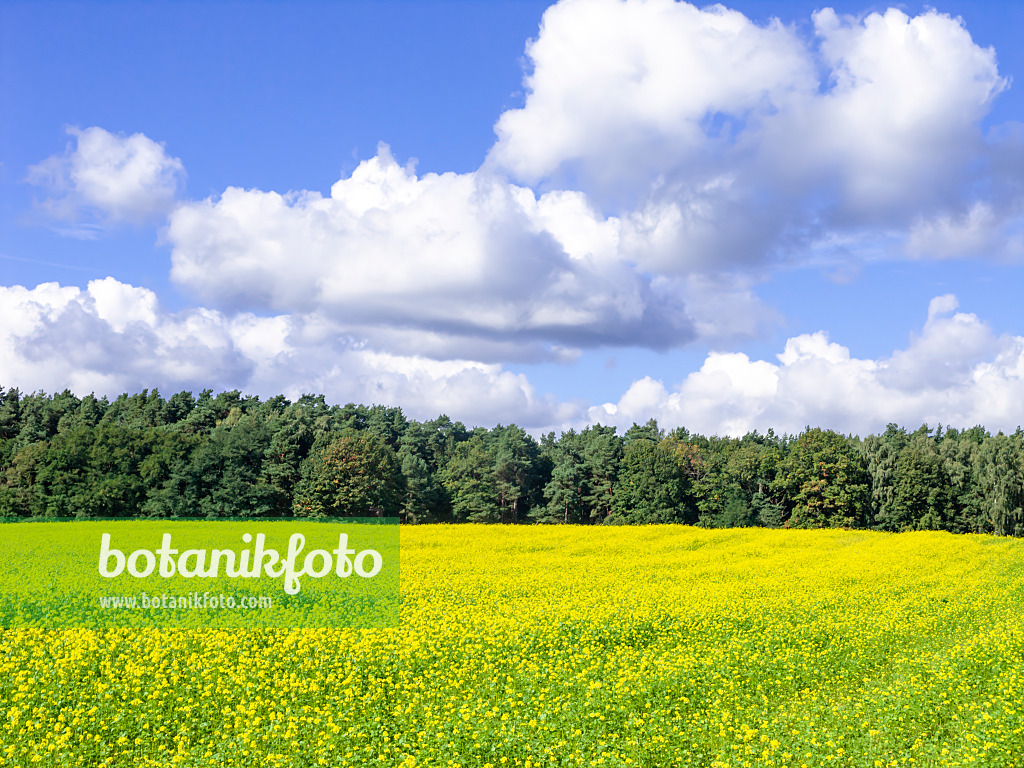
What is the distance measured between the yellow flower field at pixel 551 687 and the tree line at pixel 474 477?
5160 cm

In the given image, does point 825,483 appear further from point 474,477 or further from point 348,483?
point 348,483

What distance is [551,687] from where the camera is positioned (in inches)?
630

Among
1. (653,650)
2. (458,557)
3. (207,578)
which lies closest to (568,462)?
(458,557)

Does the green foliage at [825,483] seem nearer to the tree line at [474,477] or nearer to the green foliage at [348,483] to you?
the tree line at [474,477]

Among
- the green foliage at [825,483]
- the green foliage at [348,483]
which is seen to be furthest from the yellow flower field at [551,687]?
the green foliage at [825,483]

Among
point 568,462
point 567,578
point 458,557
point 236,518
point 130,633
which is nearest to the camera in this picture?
point 130,633

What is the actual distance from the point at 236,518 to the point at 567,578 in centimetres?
4964

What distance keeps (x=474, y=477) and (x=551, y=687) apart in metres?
74.8

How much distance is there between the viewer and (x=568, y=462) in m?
94.9

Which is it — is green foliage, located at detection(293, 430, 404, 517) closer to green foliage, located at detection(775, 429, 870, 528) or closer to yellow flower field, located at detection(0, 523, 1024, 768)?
green foliage, located at detection(775, 429, 870, 528)

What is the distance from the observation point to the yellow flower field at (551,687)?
12.7 meters

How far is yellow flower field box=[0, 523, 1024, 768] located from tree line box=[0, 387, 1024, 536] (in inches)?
2032

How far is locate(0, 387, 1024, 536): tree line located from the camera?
72.3 metres

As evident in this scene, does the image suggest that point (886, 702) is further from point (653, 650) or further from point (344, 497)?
point (344, 497)
